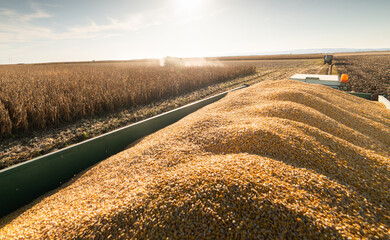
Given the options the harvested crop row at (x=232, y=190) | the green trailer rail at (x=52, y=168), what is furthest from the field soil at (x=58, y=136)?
the harvested crop row at (x=232, y=190)

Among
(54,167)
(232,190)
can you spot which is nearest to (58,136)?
(54,167)

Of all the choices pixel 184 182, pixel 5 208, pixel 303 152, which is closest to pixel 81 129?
pixel 5 208

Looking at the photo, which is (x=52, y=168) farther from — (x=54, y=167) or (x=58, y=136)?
(x=58, y=136)

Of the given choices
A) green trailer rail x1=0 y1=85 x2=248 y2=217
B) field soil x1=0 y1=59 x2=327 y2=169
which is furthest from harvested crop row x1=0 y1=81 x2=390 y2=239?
field soil x1=0 y1=59 x2=327 y2=169

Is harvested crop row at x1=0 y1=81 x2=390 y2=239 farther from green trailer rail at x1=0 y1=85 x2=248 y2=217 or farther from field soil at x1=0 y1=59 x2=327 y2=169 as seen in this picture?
field soil at x1=0 y1=59 x2=327 y2=169

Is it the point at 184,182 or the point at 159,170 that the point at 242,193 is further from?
the point at 159,170
